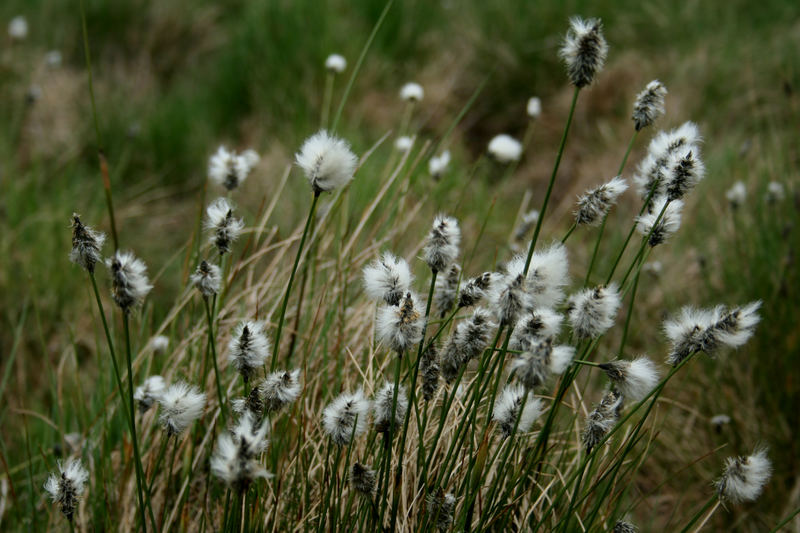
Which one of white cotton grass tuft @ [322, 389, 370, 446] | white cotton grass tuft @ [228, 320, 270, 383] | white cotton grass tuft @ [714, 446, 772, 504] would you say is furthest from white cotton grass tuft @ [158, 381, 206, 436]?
white cotton grass tuft @ [714, 446, 772, 504]

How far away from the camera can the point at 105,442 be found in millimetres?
1722

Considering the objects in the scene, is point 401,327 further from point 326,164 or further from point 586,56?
point 586,56

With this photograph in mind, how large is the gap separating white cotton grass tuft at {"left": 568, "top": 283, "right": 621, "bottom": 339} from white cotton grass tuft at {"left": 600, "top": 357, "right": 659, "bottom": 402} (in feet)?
0.20

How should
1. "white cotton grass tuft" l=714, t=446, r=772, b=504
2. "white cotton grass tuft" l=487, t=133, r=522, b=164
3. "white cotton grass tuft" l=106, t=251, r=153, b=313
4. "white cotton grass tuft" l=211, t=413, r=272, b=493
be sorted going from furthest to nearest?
"white cotton grass tuft" l=487, t=133, r=522, b=164
"white cotton grass tuft" l=714, t=446, r=772, b=504
"white cotton grass tuft" l=106, t=251, r=153, b=313
"white cotton grass tuft" l=211, t=413, r=272, b=493

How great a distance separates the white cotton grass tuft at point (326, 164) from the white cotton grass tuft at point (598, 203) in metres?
0.43

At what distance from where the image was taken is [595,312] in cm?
112

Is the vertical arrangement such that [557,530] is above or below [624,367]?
below

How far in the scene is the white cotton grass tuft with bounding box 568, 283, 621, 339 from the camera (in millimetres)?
1119

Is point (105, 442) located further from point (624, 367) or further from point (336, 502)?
point (624, 367)

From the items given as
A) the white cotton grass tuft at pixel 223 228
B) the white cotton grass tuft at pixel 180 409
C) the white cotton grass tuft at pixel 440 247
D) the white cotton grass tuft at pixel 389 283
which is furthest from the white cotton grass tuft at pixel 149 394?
the white cotton grass tuft at pixel 440 247

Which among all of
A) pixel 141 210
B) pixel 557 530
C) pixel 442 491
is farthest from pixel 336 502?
pixel 141 210

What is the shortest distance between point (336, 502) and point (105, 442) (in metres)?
0.72

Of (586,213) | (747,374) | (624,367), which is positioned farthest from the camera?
(747,374)

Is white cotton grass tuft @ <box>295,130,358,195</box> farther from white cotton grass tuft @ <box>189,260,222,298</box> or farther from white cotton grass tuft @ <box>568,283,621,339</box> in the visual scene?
white cotton grass tuft @ <box>568,283,621,339</box>
